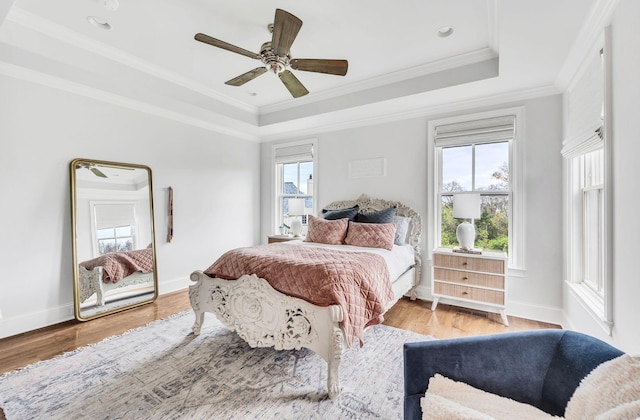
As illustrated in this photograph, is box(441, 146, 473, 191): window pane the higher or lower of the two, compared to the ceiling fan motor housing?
lower

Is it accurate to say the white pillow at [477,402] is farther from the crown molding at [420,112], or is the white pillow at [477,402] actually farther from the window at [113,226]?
the window at [113,226]

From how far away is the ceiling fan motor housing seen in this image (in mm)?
2235

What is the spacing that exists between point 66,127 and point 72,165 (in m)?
0.40

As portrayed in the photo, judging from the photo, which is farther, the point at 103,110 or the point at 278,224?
the point at 278,224

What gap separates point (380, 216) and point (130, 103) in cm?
335

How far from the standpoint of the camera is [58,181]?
2873mm

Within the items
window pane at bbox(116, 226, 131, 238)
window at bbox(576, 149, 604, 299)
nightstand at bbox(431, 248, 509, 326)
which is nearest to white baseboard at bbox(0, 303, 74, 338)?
window pane at bbox(116, 226, 131, 238)

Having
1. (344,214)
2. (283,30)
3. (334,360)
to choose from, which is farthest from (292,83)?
(334,360)

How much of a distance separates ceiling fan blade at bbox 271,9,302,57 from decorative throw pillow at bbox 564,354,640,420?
2.25 metres

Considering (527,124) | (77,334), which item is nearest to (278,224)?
(77,334)

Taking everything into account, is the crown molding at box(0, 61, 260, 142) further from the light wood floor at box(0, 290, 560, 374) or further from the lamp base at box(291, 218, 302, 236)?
the light wood floor at box(0, 290, 560, 374)

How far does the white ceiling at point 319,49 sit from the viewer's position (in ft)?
7.10

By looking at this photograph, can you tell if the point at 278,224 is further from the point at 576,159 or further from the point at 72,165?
the point at 576,159

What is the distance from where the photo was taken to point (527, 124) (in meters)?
3.04
